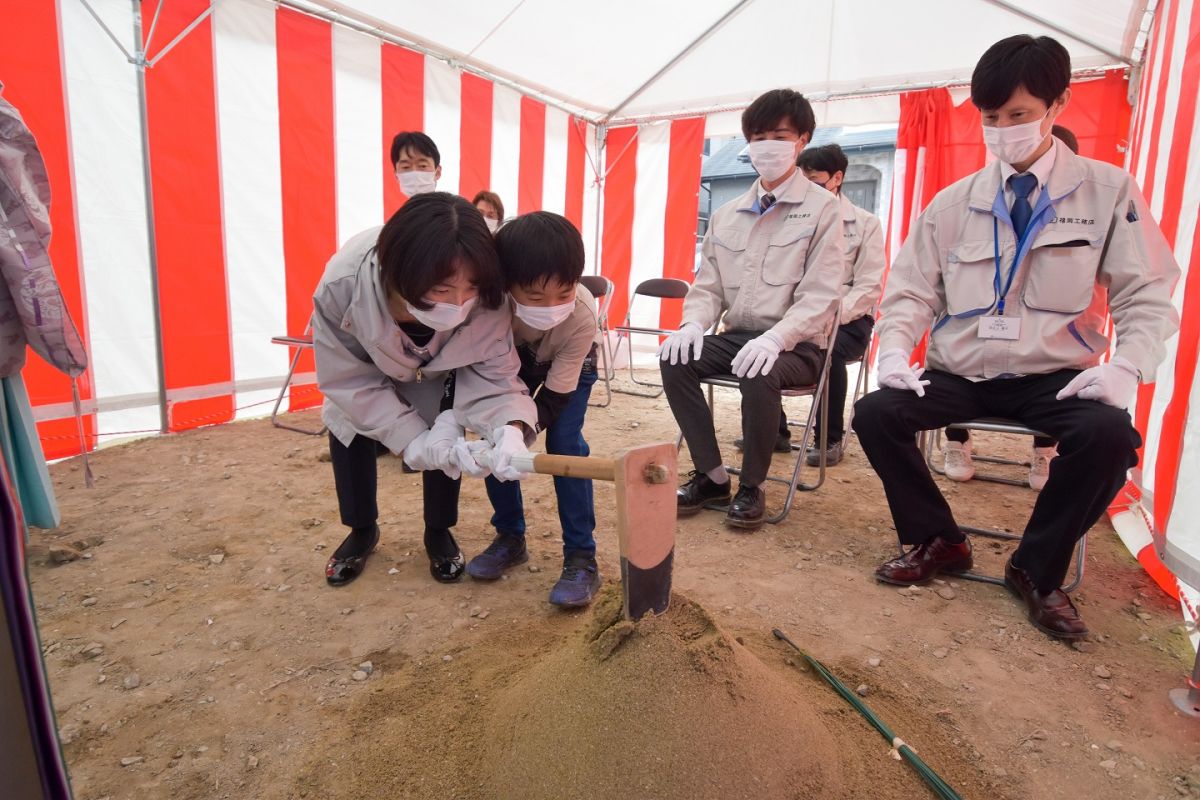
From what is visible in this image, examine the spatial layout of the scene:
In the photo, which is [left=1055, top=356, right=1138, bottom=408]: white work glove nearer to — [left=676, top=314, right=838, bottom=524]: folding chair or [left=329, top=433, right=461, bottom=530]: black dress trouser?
[left=676, top=314, right=838, bottom=524]: folding chair

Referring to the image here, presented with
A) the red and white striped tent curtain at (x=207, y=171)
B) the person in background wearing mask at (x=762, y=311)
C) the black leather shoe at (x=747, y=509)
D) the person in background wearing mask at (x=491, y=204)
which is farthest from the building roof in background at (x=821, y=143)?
the black leather shoe at (x=747, y=509)

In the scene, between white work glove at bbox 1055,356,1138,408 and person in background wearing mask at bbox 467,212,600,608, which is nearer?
person in background wearing mask at bbox 467,212,600,608

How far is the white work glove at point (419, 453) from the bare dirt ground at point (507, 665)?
0.44m

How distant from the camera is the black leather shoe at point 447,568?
Answer: 2.04 meters

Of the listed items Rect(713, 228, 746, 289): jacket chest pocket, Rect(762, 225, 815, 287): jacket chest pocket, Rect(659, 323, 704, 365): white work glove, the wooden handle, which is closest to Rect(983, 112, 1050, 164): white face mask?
Rect(762, 225, 815, 287): jacket chest pocket

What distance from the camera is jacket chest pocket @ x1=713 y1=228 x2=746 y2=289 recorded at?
274 cm

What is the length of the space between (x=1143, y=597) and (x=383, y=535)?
238cm

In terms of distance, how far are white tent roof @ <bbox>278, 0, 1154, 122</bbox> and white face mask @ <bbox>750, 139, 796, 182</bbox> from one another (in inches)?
101

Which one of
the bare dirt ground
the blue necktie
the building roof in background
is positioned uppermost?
the building roof in background

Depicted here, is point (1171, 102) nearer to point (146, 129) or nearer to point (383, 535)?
point (383, 535)

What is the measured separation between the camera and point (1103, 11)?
13.0ft

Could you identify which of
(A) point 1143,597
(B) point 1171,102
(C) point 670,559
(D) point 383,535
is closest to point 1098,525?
(A) point 1143,597

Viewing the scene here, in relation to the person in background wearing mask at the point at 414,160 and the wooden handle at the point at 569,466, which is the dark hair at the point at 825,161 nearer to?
the person in background wearing mask at the point at 414,160

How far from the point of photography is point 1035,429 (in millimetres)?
1862
